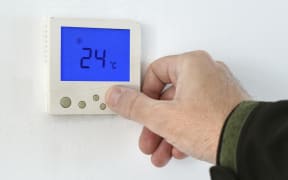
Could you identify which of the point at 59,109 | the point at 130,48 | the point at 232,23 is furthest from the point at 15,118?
the point at 232,23

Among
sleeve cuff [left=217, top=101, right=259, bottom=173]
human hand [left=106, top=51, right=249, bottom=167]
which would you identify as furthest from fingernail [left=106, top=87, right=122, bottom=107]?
sleeve cuff [left=217, top=101, right=259, bottom=173]

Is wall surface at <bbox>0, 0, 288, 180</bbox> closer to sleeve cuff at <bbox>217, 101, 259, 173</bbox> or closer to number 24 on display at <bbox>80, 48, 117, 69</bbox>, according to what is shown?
number 24 on display at <bbox>80, 48, 117, 69</bbox>

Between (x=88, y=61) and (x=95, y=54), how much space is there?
1 centimetres

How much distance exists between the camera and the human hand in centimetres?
52

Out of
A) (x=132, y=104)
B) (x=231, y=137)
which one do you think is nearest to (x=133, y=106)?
(x=132, y=104)

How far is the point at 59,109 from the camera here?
1.86ft

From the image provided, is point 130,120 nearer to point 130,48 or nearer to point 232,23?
point 130,48

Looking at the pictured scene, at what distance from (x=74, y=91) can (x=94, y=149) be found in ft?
0.27

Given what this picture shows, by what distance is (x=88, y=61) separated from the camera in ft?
1.90

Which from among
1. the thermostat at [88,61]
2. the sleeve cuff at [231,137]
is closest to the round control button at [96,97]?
the thermostat at [88,61]

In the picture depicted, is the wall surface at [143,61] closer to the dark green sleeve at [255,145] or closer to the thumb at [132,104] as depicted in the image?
the thumb at [132,104]

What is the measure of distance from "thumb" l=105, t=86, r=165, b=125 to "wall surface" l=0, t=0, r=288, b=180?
0.15 ft

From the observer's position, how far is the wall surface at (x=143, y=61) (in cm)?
Answer: 56

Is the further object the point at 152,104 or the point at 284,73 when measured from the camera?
the point at 284,73
